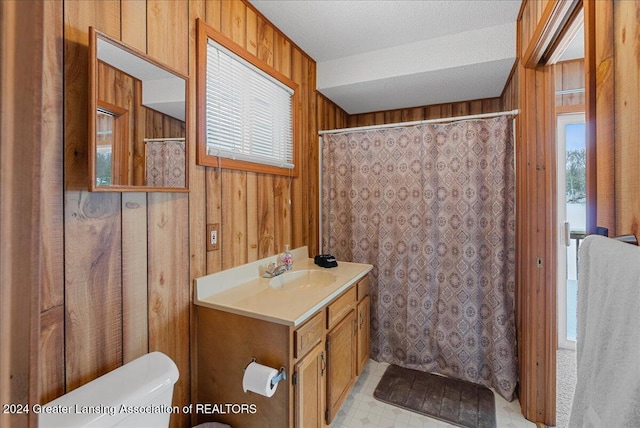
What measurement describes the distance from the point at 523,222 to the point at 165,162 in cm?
209

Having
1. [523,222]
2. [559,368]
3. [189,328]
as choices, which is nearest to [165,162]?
[189,328]

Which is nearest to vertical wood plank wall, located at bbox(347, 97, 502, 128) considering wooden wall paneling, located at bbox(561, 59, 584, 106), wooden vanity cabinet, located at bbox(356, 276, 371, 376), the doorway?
wooden wall paneling, located at bbox(561, 59, 584, 106)

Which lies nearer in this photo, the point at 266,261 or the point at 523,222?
the point at 523,222

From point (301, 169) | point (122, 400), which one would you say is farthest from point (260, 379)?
point (301, 169)

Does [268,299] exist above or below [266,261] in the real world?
below

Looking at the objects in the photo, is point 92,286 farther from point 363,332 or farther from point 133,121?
point 363,332

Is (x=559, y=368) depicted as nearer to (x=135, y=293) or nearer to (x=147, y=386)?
(x=147, y=386)

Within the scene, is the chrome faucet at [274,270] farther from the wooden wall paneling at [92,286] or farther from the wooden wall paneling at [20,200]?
the wooden wall paneling at [20,200]

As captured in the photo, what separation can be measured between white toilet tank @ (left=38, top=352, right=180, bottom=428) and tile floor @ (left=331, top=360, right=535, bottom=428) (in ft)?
3.81

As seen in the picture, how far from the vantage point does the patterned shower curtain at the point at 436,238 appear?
2.00 metres

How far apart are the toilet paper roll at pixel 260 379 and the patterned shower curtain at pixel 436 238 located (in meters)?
1.38

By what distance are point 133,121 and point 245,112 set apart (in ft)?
2.34

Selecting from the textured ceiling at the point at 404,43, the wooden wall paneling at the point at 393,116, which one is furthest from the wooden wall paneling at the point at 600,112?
the wooden wall paneling at the point at 393,116

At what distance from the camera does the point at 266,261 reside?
1.91 meters
